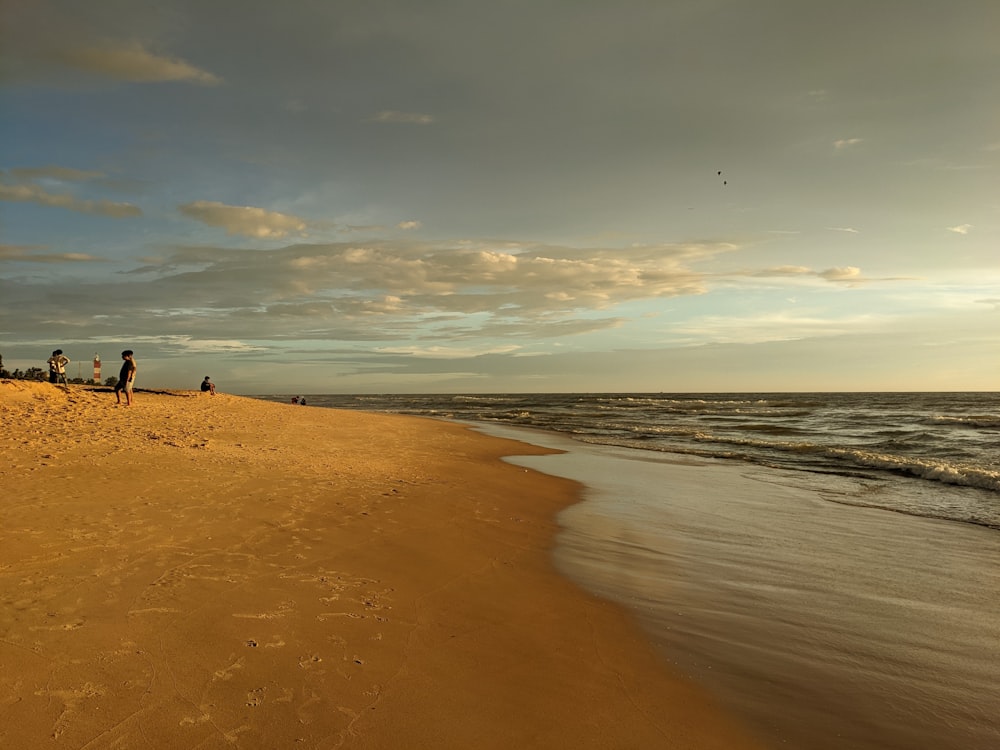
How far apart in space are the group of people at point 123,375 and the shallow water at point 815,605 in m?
17.9

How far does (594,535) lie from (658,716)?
5.46 meters

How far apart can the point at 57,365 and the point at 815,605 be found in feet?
94.8

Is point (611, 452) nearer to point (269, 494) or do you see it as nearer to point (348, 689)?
point (269, 494)

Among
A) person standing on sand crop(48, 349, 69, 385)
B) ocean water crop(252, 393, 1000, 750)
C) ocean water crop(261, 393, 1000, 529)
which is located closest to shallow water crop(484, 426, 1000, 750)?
ocean water crop(252, 393, 1000, 750)

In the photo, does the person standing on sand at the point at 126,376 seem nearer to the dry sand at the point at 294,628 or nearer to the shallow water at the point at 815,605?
the dry sand at the point at 294,628

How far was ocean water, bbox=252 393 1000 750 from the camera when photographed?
436 cm

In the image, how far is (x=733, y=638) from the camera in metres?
5.53

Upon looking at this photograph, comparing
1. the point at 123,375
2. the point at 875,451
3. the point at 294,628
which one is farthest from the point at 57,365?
the point at 875,451

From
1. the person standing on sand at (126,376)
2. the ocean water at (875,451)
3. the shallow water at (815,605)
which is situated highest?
the person standing on sand at (126,376)

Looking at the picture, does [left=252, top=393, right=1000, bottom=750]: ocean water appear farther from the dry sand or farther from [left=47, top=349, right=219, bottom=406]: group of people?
[left=47, top=349, right=219, bottom=406]: group of people

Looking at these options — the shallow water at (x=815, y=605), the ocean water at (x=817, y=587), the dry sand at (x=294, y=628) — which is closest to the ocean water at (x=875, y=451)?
the ocean water at (x=817, y=587)

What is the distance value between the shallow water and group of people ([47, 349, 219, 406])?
704 inches

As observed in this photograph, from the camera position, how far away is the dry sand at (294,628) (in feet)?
12.2

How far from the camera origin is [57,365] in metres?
24.1
